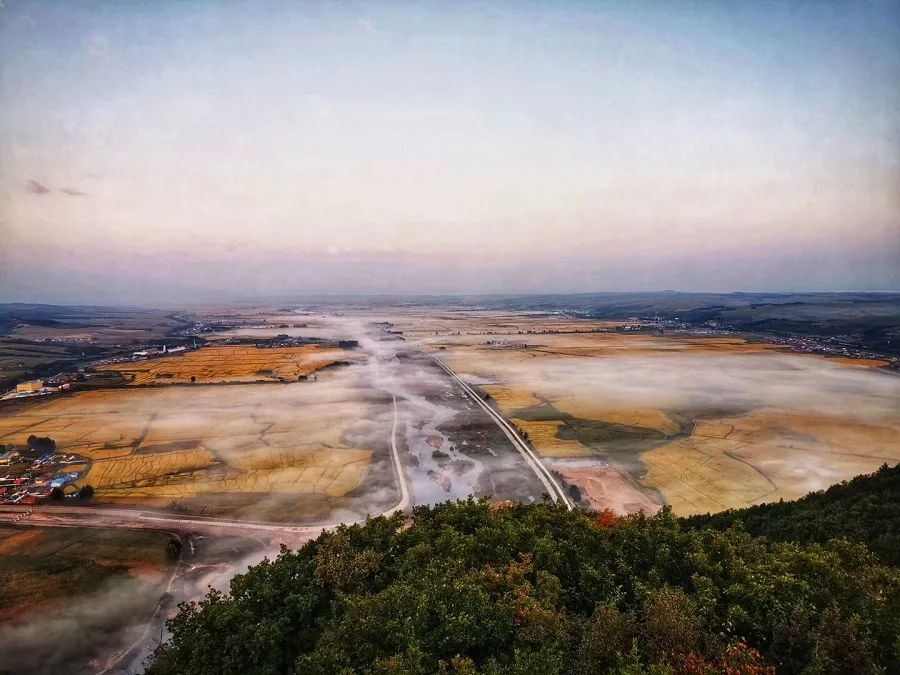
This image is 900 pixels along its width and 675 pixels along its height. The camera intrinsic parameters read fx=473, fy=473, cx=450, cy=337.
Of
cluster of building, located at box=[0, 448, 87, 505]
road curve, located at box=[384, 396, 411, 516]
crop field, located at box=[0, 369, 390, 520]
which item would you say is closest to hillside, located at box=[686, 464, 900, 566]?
road curve, located at box=[384, 396, 411, 516]

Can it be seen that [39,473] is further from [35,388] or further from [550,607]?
[550,607]

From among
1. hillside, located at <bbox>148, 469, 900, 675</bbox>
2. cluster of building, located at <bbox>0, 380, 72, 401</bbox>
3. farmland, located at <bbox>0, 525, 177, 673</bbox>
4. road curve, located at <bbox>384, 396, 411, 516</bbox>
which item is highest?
hillside, located at <bbox>148, 469, 900, 675</bbox>

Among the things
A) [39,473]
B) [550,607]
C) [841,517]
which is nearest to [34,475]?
[39,473]

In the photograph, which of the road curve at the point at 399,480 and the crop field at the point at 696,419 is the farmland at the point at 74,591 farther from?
the crop field at the point at 696,419

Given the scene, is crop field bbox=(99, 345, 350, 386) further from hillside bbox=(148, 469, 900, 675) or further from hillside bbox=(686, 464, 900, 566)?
hillside bbox=(686, 464, 900, 566)

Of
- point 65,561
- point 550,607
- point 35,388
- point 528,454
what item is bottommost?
point 65,561

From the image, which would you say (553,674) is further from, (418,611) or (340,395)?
(340,395)
